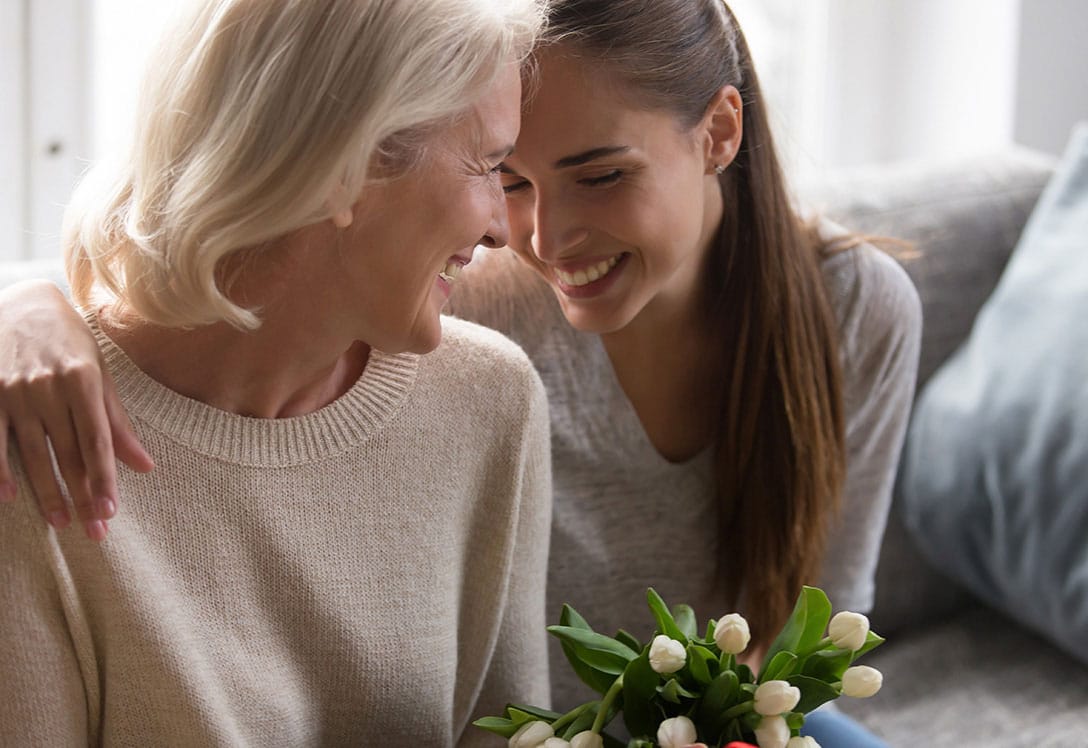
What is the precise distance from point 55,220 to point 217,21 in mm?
1088

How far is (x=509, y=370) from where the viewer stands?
134 cm

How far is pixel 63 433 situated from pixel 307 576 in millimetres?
285

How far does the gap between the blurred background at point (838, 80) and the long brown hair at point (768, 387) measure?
0.39 m

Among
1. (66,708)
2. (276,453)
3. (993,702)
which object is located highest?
(276,453)

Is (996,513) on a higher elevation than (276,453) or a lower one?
lower

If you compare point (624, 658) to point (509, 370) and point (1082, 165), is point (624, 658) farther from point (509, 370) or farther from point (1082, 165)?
point (1082, 165)

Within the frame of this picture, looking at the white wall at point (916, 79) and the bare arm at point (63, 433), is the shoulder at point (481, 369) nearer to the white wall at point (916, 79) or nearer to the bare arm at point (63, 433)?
the bare arm at point (63, 433)

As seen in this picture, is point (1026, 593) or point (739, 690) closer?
point (739, 690)

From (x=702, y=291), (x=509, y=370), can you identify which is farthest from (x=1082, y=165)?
(x=509, y=370)

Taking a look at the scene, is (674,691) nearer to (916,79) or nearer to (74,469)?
(74,469)

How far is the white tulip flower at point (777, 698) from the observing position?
0.96m

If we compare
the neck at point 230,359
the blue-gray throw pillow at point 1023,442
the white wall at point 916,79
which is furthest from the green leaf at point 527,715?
the white wall at point 916,79

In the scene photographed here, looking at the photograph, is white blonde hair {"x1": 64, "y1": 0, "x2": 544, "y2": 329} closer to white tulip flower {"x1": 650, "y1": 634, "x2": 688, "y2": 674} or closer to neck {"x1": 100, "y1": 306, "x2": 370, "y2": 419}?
neck {"x1": 100, "y1": 306, "x2": 370, "y2": 419}

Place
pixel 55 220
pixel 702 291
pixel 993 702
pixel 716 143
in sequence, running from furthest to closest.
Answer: pixel 55 220, pixel 993 702, pixel 702 291, pixel 716 143
